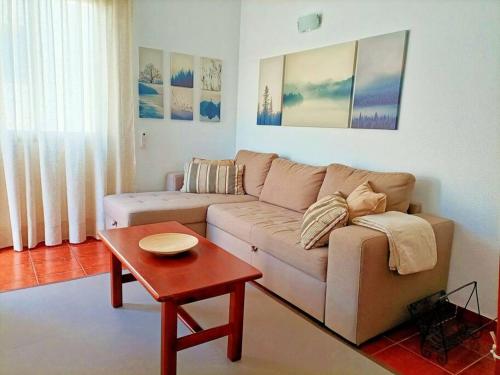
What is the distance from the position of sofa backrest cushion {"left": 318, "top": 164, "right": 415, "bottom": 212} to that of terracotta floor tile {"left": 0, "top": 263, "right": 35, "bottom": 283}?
227 centimetres

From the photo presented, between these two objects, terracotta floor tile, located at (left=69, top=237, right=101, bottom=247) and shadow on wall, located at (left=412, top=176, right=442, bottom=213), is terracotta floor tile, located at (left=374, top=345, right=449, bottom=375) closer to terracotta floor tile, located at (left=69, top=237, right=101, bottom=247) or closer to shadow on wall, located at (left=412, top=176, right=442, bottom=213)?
shadow on wall, located at (left=412, top=176, right=442, bottom=213)

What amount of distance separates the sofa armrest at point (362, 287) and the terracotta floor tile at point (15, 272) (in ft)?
7.00

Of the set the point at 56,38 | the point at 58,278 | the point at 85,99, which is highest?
the point at 56,38

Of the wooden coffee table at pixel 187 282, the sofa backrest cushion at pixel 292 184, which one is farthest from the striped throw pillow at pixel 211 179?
the wooden coffee table at pixel 187 282

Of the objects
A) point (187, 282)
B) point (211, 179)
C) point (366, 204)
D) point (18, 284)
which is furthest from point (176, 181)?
point (187, 282)

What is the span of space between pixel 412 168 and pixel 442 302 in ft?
2.97

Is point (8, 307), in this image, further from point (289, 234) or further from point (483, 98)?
point (483, 98)

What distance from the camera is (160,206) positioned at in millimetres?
2959

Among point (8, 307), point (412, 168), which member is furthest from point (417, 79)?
point (8, 307)

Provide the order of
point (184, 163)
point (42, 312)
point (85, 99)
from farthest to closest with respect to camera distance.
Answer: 1. point (184, 163)
2. point (85, 99)
3. point (42, 312)

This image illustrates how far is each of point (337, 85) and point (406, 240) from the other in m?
1.57

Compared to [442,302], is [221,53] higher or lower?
higher

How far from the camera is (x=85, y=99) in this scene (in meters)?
3.25

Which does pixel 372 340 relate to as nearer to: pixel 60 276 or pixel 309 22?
pixel 60 276
